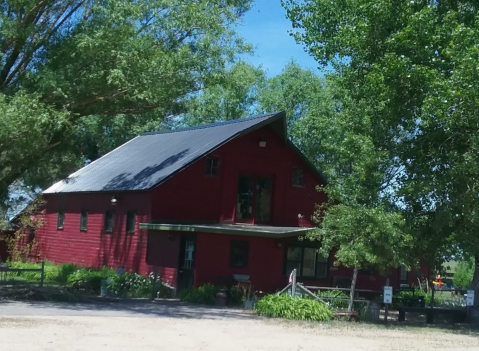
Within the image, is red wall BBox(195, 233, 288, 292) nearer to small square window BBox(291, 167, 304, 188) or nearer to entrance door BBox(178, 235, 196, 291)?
entrance door BBox(178, 235, 196, 291)

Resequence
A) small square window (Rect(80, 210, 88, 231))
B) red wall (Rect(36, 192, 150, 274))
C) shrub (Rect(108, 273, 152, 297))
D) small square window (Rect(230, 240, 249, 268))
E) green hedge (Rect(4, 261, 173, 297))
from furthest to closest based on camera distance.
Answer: small square window (Rect(80, 210, 88, 231)) < red wall (Rect(36, 192, 150, 274)) < small square window (Rect(230, 240, 249, 268)) < shrub (Rect(108, 273, 152, 297)) < green hedge (Rect(4, 261, 173, 297))

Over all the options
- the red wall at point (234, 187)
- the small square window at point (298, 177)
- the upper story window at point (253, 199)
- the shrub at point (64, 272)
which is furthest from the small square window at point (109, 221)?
the small square window at point (298, 177)

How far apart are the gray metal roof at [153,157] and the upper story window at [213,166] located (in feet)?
1.99

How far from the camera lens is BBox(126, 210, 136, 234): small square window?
29.8 m

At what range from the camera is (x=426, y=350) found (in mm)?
15773

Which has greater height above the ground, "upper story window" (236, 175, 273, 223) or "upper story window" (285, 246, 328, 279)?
"upper story window" (236, 175, 273, 223)

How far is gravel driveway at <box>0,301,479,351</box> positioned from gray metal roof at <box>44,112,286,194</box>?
8020mm

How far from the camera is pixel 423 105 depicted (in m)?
20.2

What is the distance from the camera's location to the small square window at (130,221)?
29812 mm

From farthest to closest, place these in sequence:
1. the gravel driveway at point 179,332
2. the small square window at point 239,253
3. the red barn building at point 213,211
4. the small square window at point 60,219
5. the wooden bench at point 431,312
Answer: the small square window at point 60,219 < the small square window at point 239,253 < the red barn building at point 213,211 < the wooden bench at point 431,312 < the gravel driveway at point 179,332

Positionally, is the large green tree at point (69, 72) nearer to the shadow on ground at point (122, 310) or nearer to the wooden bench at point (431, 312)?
the shadow on ground at point (122, 310)

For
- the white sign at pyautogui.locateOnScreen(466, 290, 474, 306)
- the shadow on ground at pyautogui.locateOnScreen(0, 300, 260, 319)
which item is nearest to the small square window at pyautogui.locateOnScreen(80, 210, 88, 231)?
the shadow on ground at pyautogui.locateOnScreen(0, 300, 260, 319)

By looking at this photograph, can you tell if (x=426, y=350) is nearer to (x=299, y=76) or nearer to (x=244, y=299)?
(x=244, y=299)

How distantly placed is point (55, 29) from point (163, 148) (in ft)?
37.7
